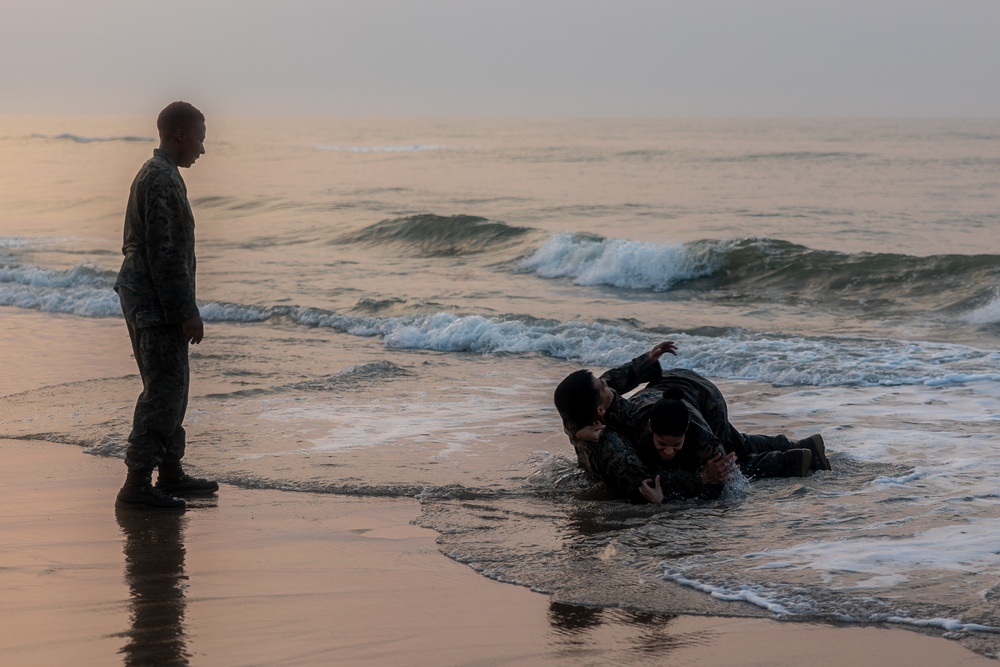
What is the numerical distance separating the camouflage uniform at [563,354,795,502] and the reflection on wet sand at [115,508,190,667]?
1.99 metres

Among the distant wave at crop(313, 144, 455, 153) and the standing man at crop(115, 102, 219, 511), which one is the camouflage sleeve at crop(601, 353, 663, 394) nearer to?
the standing man at crop(115, 102, 219, 511)

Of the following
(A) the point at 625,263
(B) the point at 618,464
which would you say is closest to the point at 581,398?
(B) the point at 618,464

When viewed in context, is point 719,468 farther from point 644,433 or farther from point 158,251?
point 158,251

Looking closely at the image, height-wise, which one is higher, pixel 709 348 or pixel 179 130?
pixel 179 130

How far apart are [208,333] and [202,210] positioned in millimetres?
19598

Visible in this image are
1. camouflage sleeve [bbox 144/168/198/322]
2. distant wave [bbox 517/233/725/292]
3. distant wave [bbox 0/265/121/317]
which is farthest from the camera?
distant wave [bbox 517/233/725/292]

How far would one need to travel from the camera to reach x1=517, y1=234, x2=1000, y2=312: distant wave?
48.5 feet

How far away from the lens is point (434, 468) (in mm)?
6035

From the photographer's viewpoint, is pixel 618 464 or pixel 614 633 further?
pixel 618 464

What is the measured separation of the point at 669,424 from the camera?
5074 mm

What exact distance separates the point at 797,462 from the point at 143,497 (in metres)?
3.37

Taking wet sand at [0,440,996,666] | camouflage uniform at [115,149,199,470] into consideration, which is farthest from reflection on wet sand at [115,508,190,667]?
camouflage uniform at [115,149,199,470]

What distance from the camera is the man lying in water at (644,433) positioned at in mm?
5223

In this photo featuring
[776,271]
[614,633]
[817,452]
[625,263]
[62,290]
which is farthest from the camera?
[625,263]
